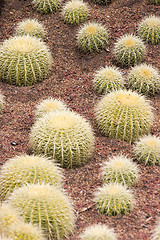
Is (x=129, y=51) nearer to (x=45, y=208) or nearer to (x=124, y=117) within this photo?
(x=124, y=117)

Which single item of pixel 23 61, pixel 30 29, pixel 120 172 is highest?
pixel 30 29

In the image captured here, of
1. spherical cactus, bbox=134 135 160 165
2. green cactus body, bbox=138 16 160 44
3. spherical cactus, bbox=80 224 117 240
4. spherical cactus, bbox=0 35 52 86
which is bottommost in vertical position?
spherical cactus, bbox=80 224 117 240

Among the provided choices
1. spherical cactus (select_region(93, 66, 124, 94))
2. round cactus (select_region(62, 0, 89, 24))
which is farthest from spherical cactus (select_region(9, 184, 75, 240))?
round cactus (select_region(62, 0, 89, 24))

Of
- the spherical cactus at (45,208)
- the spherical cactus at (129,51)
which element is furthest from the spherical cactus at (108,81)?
the spherical cactus at (45,208)

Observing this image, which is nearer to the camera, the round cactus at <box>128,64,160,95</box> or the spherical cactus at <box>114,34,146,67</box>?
the round cactus at <box>128,64,160,95</box>

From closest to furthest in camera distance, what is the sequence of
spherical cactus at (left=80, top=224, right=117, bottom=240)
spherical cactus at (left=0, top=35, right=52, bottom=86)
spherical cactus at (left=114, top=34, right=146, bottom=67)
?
spherical cactus at (left=80, top=224, right=117, bottom=240)
spherical cactus at (left=0, top=35, right=52, bottom=86)
spherical cactus at (left=114, top=34, right=146, bottom=67)

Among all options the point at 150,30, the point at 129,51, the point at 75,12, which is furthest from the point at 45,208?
the point at 75,12

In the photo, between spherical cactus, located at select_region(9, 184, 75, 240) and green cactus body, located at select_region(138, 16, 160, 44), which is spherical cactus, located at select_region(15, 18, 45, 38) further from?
spherical cactus, located at select_region(9, 184, 75, 240)
